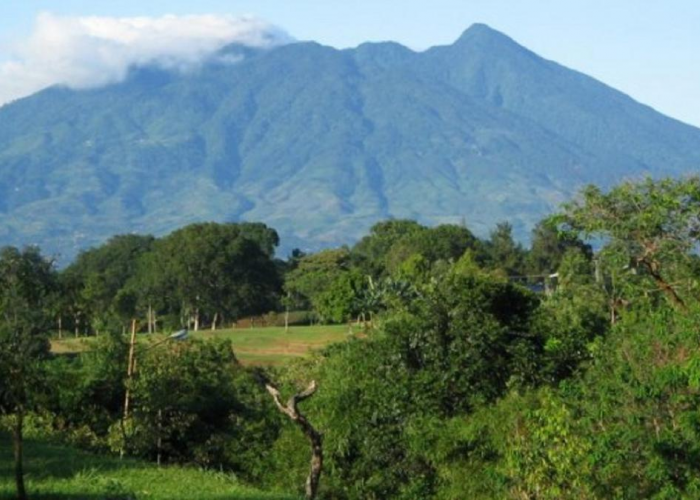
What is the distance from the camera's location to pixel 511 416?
64.2ft

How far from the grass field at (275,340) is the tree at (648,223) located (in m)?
31.9

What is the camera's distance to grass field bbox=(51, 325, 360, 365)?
54.7 metres

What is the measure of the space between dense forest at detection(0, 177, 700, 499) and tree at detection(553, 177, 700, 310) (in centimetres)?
4

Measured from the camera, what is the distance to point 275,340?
2477 inches

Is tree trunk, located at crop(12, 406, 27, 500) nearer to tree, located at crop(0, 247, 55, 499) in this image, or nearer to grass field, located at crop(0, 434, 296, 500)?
tree, located at crop(0, 247, 55, 499)

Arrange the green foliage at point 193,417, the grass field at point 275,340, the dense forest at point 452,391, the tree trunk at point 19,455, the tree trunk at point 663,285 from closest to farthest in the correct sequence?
the tree trunk at point 19,455
the dense forest at point 452,391
the tree trunk at point 663,285
the green foliage at point 193,417
the grass field at point 275,340

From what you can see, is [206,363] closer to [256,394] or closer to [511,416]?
[256,394]

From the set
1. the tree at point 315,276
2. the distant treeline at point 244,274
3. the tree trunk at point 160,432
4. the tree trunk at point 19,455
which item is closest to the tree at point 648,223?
the tree trunk at point 160,432

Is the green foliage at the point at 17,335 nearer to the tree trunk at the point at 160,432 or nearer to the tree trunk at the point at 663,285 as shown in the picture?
the tree trunk at the point at 160,432

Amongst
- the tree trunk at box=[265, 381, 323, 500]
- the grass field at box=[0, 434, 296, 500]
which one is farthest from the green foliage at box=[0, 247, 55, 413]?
the tree trunk at box=[265, 381, 323, 500]

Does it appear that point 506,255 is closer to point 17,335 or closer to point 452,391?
point 452,391

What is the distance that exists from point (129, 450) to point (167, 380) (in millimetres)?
1623

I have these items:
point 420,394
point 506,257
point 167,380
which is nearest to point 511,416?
point 420,394

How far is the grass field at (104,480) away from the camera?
1560cm
